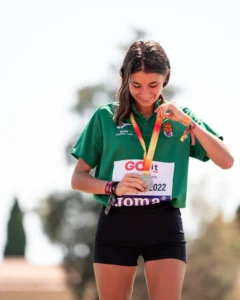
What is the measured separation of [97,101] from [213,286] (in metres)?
7.81

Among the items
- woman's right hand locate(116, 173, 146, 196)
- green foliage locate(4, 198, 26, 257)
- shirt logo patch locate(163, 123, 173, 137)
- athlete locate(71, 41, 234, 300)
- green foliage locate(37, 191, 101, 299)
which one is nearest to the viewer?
woman's right hand locate(116, 173, 146, 196)

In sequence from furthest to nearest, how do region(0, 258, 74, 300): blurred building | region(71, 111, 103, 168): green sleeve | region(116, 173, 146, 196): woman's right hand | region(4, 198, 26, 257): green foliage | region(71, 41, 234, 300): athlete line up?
region(4, 198, 26, 257): green foliage < region(0, 258, 74, 300): blurred building < region(71, 111, 103, 168): green sleeve < region(71, 41, 234, 300): athlete < region(116, 173, 146, 196): woman's right hand

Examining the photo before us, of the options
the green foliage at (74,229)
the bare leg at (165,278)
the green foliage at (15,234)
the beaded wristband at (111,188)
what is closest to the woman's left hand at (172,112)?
the beaded wristband at (111,188)

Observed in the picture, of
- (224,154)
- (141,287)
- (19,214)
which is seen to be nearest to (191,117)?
(224,154)

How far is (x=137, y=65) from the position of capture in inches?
225

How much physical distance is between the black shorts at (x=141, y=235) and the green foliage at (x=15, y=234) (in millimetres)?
55667

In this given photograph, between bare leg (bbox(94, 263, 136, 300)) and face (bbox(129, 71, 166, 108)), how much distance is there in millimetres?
924

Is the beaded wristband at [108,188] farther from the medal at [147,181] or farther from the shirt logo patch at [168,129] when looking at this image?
the shirt logo patch at [168,129]

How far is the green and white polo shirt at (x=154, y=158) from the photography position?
5.75 m

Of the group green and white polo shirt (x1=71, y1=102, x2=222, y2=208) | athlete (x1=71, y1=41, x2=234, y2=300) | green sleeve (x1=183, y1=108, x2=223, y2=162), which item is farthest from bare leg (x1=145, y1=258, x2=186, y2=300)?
green sleeve (x1=183, y1=108, x2=223, y2=162)

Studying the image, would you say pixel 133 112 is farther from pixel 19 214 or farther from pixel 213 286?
pixel 19 214

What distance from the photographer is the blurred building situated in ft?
159

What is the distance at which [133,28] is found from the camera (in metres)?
36.7

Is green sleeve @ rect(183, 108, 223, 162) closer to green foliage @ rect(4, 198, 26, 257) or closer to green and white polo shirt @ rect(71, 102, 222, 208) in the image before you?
green and white polo shirt @ rect(71, 102, 222, 208)
